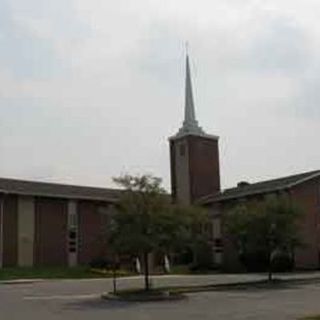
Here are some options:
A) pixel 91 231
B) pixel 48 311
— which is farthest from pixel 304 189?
pixel 48 311

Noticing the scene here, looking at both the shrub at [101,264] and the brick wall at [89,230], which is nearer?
the shrub at [101,264]

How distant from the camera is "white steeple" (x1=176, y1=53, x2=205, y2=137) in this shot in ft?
207

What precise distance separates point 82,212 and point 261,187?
1285cm

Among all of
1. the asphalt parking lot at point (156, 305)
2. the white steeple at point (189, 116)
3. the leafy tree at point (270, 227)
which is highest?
the white steeple at point (189, 116)

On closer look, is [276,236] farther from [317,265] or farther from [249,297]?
[317,265]

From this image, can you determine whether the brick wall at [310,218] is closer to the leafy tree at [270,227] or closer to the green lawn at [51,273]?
the leafy tree at [270,227]

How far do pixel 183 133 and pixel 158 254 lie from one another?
30574 millimetres

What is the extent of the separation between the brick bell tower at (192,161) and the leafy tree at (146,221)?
91.8 feet

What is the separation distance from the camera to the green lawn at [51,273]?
43.9 m

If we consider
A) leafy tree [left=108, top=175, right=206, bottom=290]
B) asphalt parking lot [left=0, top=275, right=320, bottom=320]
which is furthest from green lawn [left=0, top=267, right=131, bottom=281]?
leafy tree [left=108, top=175, right=206, bottom=290]

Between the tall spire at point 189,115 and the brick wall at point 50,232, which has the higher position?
the tall spire at point 189,115

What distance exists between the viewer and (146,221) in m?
32.2

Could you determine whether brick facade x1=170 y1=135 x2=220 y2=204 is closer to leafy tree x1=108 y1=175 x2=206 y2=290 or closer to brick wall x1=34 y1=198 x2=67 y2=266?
brick wall x1=34 y1=198 x2=67 y2=266

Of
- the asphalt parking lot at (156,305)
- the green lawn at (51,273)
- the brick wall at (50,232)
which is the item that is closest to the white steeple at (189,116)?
the brick wall at (50,232)
